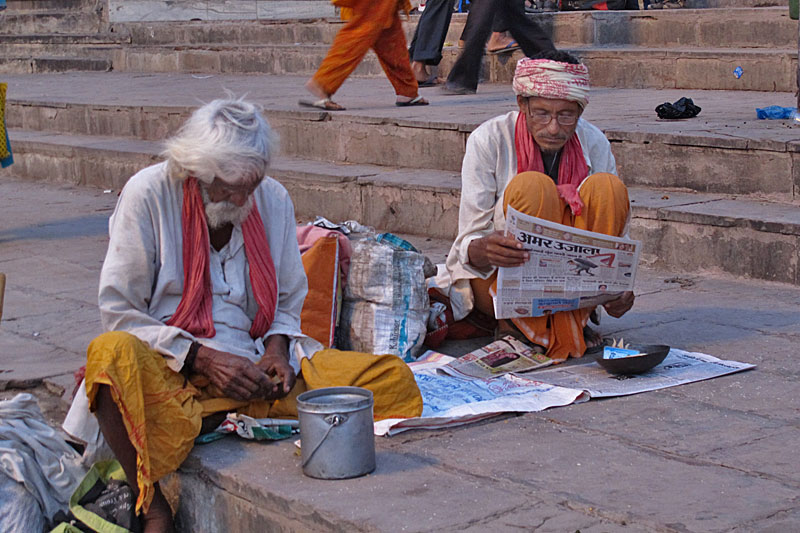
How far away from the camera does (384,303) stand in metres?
3.98

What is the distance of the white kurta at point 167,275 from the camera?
306 cm

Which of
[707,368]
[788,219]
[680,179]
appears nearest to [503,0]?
[680,179]

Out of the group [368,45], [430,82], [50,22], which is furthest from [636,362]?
[50,22]

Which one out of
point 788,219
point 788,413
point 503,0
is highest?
point 503,0

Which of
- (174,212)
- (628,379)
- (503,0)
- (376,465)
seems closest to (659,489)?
(376,465)

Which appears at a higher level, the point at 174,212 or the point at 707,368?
the point at 174,212

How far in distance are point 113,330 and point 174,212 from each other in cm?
37

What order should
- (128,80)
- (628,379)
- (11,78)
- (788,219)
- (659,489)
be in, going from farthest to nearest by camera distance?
1. (11,78)
2. (128,80)
3. (788,219)
4. (628,379)
5. (659,489)

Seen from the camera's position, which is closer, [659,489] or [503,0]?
[659,489]

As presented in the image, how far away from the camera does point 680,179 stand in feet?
18.1

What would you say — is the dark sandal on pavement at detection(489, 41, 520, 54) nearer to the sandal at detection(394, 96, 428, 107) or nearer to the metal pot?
the sandal at detection(394, 96, 428, 107)

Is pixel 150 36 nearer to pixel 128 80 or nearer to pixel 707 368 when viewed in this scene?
pixel 128 80

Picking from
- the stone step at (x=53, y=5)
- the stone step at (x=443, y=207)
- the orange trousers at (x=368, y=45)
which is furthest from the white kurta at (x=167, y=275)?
the stone step at (x=53, y=5)

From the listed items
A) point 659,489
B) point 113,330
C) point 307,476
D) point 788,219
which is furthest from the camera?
point 788,219
